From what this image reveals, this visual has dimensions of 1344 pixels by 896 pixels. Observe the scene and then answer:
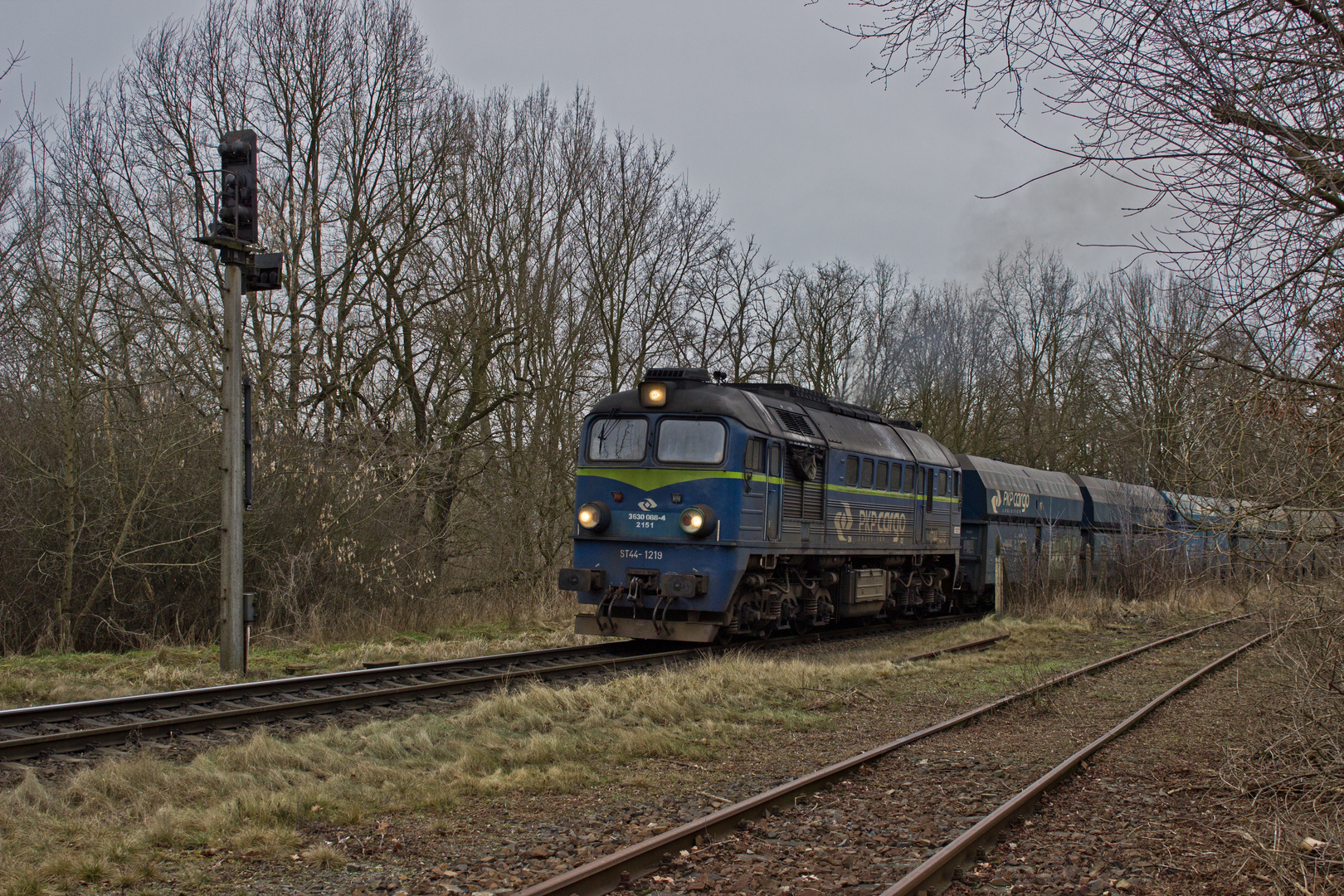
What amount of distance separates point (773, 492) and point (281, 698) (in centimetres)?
627

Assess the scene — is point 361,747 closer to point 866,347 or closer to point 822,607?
point 822,607

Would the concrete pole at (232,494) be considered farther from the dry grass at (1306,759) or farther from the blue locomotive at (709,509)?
the dry grass at (1306,759)

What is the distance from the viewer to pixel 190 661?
11750 mm

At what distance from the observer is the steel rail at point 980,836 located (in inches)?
190

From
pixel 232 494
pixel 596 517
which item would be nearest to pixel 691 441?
pixel 596 517

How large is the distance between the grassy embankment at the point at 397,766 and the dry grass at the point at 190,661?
3.16 meters

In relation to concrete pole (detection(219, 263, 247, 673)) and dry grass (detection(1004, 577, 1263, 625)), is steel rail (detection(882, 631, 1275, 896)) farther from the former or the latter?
dry grass (detection(1004, 577, 1263, 625))

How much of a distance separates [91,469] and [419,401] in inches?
297

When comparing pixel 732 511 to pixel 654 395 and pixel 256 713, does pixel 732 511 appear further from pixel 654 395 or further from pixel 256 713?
pixel 256 713

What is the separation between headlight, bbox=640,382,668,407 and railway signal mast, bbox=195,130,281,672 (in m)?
4.44

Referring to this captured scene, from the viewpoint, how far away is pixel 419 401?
20.4 m

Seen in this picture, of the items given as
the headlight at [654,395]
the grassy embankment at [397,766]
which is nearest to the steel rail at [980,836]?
the grassy embankment at [397,766]

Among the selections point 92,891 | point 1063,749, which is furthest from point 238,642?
point 1063,749

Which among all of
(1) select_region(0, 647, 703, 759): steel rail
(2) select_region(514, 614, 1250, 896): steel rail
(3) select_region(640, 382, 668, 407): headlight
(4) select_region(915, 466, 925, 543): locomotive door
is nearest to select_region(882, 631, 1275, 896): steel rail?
(2) select_region(514, 614, 1250, 896): steel rail
